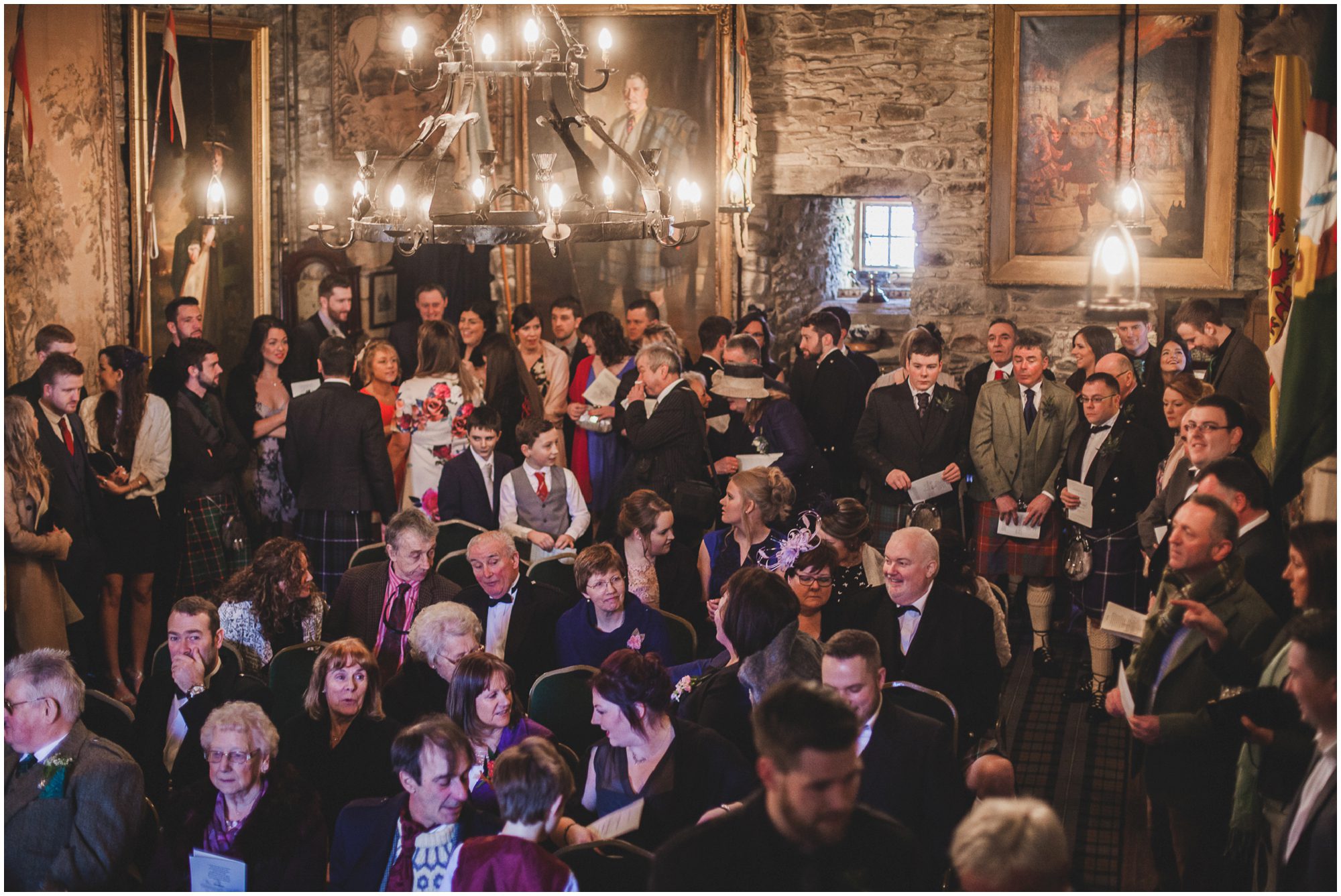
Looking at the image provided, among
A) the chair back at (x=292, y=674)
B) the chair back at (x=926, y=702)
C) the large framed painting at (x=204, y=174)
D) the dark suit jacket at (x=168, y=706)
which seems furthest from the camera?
the large framed painting at (x=204, y=174)

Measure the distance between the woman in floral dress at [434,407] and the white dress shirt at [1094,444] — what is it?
317 centimetres

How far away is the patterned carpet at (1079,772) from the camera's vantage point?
4.97 meters

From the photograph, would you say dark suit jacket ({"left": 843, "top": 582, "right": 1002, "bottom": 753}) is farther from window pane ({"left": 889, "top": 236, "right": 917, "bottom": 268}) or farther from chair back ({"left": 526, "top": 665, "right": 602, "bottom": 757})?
window pane ({"left": 889, "top": 236, "right": 917, "bottom": 268})

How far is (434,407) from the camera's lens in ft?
24.0

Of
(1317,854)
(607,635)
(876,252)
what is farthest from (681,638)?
(876,252)

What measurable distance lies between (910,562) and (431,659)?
169 centimetres

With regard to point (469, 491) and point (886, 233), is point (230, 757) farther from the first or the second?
point (886, 233)

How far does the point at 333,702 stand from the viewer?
431 cm

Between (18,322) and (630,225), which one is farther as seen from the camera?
(18,322)

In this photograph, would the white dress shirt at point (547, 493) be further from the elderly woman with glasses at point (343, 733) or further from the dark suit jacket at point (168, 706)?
the elderly woman with glasses at point (343, 733)

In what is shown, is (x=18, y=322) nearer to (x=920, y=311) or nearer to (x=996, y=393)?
(x=996, y=393)

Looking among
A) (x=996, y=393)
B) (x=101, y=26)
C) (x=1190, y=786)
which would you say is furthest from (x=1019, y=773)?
(x=101, y=26)

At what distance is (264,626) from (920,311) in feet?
20.7

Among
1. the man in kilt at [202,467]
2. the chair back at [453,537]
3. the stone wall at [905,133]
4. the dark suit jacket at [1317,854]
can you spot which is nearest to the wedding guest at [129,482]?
the man in kilt at [202,467]
